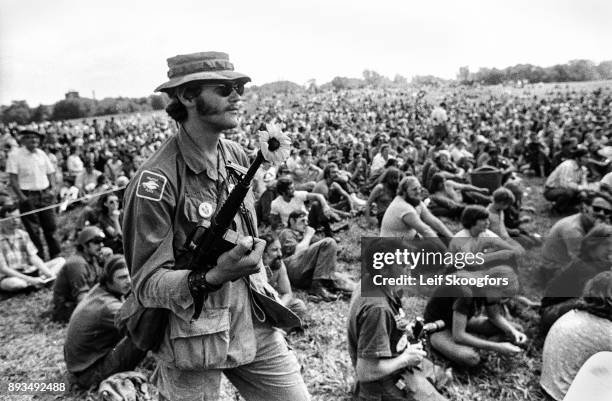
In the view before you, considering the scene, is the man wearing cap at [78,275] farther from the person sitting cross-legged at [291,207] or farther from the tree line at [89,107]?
the tree line at [89,107]

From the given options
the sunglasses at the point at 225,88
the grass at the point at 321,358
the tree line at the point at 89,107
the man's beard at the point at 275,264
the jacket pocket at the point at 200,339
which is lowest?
the grass at the point at 321,358

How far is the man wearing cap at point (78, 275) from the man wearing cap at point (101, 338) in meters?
1.18

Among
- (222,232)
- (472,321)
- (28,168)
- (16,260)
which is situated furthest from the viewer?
(28,168)

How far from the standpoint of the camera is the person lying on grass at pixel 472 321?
3.88 meters

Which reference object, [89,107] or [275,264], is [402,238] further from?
[89,107]

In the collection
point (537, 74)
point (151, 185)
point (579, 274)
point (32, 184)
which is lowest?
point (579, 274)

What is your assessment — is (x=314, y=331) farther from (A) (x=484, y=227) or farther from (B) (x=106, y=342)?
(A) (x=484, y=227)

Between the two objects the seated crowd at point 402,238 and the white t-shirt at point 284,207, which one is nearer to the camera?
the seated crowd at point 402,238

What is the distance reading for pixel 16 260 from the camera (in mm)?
5797

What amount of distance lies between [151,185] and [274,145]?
47cm

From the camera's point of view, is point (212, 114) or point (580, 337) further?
point (580, 337)

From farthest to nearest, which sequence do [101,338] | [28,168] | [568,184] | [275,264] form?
[568,184] → [28,168] → [275,264] → [101,338]

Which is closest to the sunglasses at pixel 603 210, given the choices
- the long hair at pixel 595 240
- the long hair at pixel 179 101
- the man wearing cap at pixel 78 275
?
the long hair at pixel 595 240

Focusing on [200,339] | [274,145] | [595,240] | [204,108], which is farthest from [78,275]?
[595,240]
